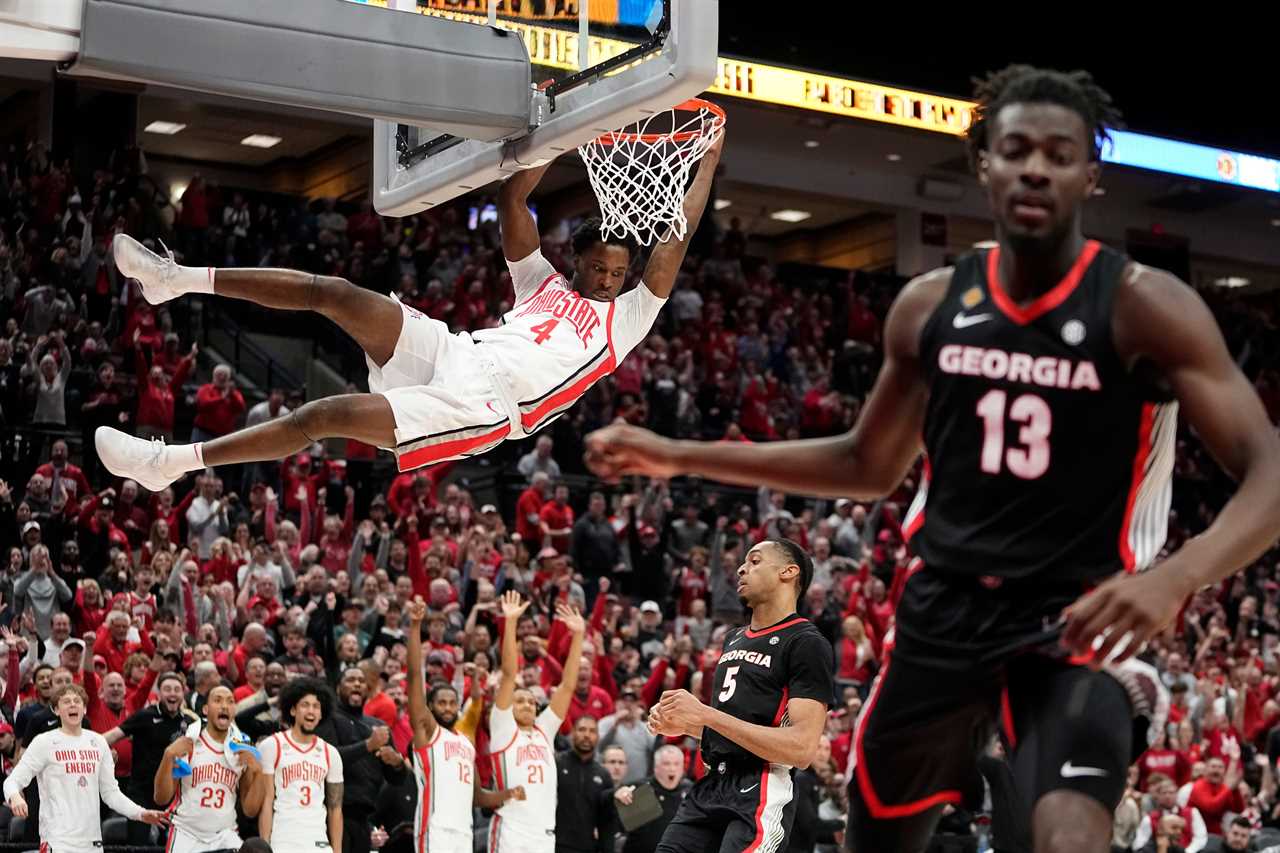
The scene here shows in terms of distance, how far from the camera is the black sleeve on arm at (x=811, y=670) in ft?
22.7

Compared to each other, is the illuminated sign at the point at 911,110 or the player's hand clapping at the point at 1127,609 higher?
the illuminated sign at the point at 911,110

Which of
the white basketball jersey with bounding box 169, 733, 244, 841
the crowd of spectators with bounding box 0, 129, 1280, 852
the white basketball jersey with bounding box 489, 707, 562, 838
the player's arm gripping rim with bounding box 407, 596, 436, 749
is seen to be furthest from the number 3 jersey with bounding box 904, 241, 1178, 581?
the crowd of spectators with bounding box 0, 129, 1280, 852

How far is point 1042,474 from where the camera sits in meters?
3.47

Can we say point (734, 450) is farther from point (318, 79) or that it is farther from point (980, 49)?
point (980, 49)

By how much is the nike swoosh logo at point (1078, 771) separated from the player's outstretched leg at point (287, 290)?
380 cm

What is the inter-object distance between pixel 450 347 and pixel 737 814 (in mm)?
2254

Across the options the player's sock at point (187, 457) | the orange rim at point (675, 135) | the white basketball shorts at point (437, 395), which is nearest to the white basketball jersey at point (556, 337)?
the white basketball shorts at point (437, 395)

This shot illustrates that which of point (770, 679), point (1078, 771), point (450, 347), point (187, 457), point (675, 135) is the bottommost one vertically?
point (770, 679)

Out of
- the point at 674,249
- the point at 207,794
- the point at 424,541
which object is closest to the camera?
the point at 674,249

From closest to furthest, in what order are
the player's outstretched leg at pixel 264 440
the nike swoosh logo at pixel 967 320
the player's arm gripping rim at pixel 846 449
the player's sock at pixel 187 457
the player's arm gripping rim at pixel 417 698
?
the nike swoosh logo at pixel 967 320 → the player's arm gripping rim at pixel 846 449 → the player's outstretched leg at pixel 264 440 → the player's sock at pixel 187 457 → the player's arm gripping rim at pixel 417 698

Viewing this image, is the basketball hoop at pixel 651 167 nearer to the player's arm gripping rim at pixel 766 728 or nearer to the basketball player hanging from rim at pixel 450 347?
the basketball player hanging from rim at pixel 450 347

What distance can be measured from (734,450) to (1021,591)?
0.72 meters

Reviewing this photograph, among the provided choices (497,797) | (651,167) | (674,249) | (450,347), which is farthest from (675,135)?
(497,797)

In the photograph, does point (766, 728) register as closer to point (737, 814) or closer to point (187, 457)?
point (737, 814)
